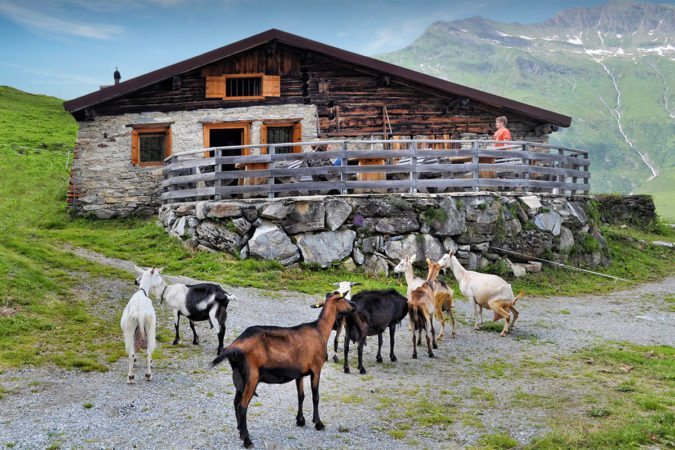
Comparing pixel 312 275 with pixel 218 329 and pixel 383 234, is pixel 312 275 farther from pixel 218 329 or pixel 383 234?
pixel 218 329

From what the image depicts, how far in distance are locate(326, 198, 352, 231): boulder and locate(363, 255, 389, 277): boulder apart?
1.34m

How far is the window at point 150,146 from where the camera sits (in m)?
23.1

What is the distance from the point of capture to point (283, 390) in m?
8.50

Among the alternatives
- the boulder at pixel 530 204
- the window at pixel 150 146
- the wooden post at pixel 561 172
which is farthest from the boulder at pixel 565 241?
the window at pixel 150 146

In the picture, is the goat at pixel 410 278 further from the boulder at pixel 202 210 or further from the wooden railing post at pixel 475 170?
the boulder at pixel 202 210

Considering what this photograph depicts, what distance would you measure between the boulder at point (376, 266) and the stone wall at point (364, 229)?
0.03m

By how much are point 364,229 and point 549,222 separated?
6370 mm

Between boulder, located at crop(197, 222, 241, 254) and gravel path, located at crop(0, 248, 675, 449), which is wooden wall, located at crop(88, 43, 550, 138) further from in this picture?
gravel path, located at crop(0, 248, 675, 449)

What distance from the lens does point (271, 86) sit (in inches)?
912

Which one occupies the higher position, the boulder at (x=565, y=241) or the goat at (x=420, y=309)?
the boulder at (x=565, y=241)

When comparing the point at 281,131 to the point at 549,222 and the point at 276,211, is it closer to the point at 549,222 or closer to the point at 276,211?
the point at 276,211

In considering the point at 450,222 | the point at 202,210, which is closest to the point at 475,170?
the point at 450,222

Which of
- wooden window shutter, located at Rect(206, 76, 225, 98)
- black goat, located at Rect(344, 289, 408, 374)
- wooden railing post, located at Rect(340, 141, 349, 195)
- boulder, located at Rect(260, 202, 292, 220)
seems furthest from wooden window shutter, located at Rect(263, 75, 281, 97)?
black goat, located at Rect(344, 289, 408, 374)

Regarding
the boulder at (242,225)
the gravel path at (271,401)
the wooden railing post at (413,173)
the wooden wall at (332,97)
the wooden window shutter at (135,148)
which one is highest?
the wooden wall at (332,97)
